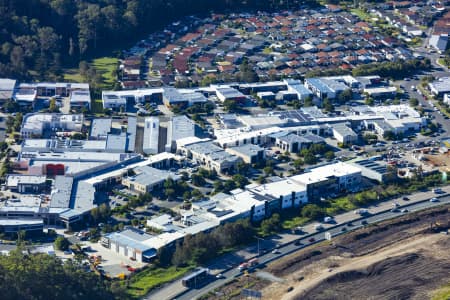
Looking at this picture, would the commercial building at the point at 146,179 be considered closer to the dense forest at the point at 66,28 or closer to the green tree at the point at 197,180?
the green tree at the point at 197,180

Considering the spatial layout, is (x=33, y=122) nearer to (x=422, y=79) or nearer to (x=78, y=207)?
(x=78, y=207)

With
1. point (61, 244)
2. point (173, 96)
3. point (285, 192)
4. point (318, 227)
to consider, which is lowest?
point (61, 244)

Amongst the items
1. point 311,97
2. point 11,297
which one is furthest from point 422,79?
point 11,297

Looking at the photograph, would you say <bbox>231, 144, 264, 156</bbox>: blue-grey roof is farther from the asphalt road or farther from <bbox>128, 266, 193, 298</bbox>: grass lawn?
<bbox>128, 266, 193, 298</bbox>: grass lawn

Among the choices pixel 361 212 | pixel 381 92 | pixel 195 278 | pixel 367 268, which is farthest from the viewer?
pixel 381 92

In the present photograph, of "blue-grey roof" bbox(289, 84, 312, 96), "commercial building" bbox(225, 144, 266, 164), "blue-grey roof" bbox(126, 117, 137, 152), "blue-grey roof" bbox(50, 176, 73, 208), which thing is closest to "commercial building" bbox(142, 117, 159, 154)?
"blue-grey roof" bbox(126, 117, 137, 152)

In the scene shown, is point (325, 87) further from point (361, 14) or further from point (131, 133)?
point (361, 14)

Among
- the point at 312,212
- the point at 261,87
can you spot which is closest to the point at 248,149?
the point at 312,212

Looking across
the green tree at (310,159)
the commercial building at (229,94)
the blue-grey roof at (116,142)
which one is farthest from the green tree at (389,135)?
the blue-grey roof at (116,142)
